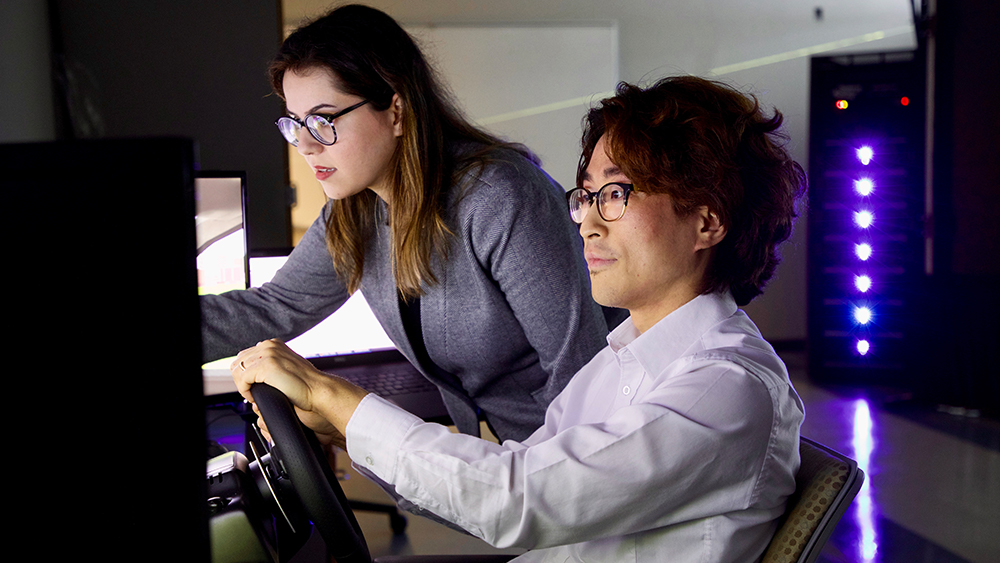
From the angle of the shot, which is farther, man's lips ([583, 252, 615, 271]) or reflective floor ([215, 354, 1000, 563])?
reflective floor ([215, 354, 1000, 563])

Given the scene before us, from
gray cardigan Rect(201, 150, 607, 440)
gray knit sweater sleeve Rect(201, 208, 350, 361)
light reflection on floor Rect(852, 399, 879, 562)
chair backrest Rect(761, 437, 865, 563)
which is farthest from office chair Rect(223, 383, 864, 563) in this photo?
light reflection on floor Rect(852, 399, 879, 562)

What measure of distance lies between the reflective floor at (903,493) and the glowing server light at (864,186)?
1.37m

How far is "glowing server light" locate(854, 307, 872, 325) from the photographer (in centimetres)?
479

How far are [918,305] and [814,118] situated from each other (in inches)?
54.5

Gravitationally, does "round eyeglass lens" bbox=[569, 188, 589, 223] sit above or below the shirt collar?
above

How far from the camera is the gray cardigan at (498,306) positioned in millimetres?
1332

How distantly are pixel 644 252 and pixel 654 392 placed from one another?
245mm

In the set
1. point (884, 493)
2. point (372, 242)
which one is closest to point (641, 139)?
point (372, 242)

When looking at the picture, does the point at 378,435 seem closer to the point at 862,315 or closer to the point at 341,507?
the point at 341,507

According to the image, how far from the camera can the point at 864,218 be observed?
4.73 metres

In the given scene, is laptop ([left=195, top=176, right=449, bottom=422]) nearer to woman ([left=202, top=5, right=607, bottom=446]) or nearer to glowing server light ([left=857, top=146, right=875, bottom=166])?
woman ([left=202, top=5, right=607, bottom=446])

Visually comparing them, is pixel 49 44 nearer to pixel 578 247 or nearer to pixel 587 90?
pixel 578 247

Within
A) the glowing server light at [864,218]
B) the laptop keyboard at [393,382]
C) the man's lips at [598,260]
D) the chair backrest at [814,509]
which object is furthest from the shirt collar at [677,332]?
the glowing server light at [864,218]

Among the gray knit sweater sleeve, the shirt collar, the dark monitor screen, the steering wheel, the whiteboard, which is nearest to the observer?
the dark monitor screen
